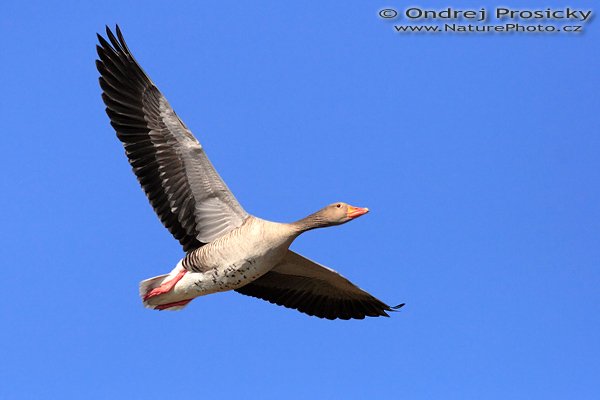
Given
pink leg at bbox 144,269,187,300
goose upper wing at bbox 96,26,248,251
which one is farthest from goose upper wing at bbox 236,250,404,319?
pink leg at bbox 144,269,187,300

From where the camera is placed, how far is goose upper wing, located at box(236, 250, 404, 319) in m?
13.5

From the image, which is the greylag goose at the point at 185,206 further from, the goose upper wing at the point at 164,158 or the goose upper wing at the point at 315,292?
the goose upper wing at the point at 315,292

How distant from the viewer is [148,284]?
483 inches

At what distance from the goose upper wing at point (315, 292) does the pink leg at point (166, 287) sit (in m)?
1.62

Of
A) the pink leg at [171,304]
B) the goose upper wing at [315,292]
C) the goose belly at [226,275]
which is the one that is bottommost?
the pink leg at [171,304]

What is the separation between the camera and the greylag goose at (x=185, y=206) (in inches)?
465

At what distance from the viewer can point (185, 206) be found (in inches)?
488

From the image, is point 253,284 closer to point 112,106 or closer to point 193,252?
point 193,252

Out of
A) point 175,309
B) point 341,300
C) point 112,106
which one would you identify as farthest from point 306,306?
point 112,106

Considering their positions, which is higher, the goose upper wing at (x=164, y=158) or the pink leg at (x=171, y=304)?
the goose upper wing at (x=164, y=158)

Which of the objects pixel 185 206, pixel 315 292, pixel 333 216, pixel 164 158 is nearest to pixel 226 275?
pixel 185 206

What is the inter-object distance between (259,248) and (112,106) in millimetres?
2722

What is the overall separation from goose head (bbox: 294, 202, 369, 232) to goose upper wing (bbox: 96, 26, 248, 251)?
0.91 metres

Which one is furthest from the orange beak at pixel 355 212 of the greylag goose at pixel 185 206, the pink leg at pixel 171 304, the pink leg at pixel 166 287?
the pink leg at pixel 171 304
